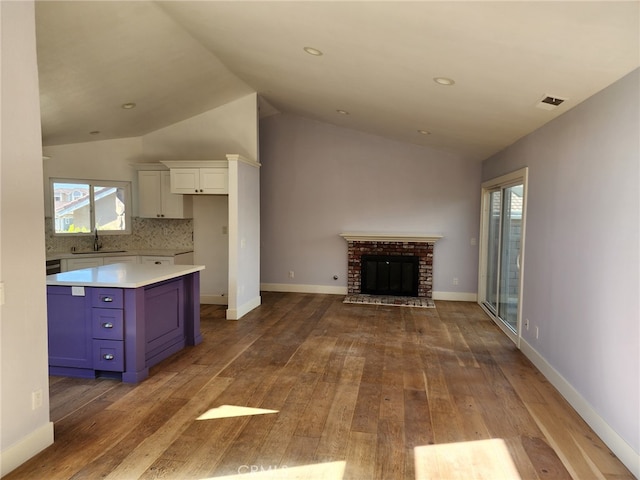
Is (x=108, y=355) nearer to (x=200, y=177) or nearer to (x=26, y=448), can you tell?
(x=26, y=448)

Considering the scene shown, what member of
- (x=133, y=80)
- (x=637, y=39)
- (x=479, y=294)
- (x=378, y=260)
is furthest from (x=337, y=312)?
(x=637, y=39)

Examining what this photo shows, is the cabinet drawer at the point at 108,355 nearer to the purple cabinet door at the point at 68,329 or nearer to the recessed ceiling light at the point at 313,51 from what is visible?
the purple cabinet door at the point at 68,329

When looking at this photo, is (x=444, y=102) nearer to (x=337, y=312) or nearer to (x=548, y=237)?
(x=548, y=237)

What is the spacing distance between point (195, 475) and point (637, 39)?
10.9 feet

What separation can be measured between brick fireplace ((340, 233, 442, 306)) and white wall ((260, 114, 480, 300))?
0.17 metres

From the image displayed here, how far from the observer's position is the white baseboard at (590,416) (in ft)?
8.03

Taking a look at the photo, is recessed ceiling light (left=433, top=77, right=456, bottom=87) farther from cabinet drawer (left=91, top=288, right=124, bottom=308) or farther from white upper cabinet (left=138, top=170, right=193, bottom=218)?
white upper cabinet (left=138, top=170, right=193, bottom=218)

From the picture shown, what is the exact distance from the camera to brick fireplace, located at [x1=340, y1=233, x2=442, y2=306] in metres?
7.23

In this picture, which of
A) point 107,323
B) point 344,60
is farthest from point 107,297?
point 344,60

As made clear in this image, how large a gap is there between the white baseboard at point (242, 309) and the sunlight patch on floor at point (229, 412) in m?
2.67

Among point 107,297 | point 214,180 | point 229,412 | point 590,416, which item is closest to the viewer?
point 590,416

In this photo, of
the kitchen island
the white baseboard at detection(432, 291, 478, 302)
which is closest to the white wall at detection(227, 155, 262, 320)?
the kitchen island

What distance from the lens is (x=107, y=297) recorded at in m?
3.62

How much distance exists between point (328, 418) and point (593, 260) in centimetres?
217
